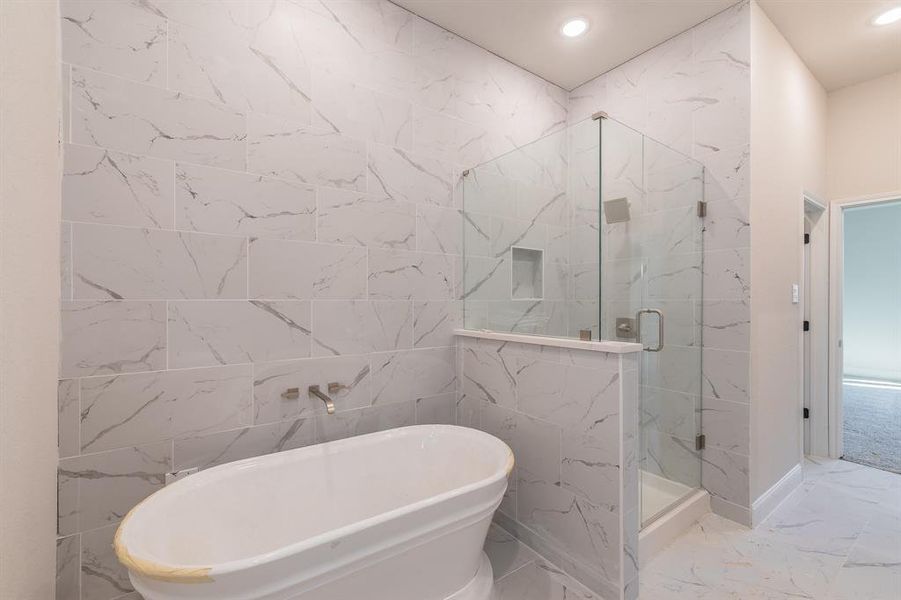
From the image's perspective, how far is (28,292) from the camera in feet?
3.24

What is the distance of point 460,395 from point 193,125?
74.9 inches

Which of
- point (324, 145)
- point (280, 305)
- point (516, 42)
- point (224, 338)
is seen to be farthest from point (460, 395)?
point (516, 42)

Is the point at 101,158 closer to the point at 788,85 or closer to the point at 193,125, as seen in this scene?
the point at 193,125

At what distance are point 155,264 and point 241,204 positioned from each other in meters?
0.42

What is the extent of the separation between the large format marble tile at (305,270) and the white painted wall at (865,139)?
366 cm

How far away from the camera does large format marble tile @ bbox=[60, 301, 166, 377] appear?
143 cm

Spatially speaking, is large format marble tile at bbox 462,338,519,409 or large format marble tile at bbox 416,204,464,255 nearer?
large format marble tile at bbox 462,338,519,409

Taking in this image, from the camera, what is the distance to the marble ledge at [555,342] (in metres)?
1.60

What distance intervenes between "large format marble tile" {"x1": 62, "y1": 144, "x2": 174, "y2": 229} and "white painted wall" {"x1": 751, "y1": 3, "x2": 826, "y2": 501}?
2.92 meters

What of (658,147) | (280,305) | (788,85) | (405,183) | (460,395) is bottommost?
(460,395)

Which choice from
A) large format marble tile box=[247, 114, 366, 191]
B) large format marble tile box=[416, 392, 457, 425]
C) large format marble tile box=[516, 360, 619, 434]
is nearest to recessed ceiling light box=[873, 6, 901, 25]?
large format marble tile box=[516, 360, 619, 434]

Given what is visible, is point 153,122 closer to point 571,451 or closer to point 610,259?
point 610,259

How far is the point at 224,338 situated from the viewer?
1711 mm

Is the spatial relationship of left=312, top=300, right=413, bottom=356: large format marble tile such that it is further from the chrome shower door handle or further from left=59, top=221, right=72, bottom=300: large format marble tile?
the chrome shower door handle
